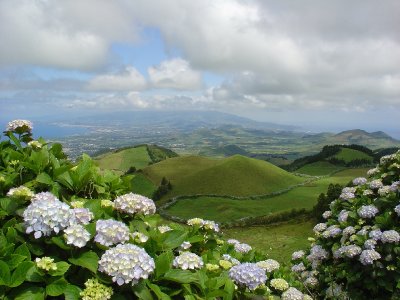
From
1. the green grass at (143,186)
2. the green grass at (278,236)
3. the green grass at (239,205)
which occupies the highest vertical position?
the green grass at (278,236)

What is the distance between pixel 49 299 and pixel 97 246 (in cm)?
67

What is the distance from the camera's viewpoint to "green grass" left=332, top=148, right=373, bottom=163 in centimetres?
17770

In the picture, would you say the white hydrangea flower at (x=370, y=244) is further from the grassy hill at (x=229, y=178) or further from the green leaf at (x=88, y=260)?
the grassy hill at (x=229, y=178)

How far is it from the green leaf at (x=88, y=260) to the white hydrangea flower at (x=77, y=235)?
16cm

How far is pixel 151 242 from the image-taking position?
4.40 metres

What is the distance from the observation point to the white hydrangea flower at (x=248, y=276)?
4.44 meters

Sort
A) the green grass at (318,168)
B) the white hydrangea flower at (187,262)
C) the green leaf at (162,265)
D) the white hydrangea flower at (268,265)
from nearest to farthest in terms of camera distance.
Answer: the green leaf at (162,265), the white hydrangea flower at (187,262), the white hydrangea flower at (268,265), the green grass at (318,168)

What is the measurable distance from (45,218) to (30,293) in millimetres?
697

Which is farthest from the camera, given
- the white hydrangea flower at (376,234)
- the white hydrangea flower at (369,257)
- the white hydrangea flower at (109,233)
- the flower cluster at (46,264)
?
the white hydrangea flower at (376,234)

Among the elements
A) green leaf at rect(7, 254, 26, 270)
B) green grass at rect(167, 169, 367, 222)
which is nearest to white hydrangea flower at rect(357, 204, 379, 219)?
green leaf at rect(7, 254, 26, 270)

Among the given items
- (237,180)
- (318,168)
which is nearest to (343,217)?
(237,180)

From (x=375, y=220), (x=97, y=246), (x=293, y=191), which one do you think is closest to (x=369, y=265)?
(x=375, y=220)

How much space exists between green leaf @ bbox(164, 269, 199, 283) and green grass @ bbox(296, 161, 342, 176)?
524 ft

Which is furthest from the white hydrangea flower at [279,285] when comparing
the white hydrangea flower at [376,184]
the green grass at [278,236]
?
the green grass at [278,236]
